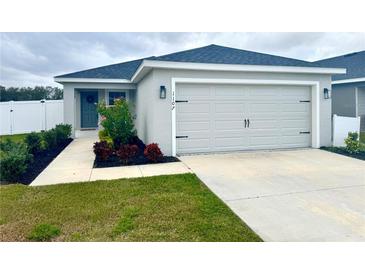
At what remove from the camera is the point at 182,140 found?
27.7 feet

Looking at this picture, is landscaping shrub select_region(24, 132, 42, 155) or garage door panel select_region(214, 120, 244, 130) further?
landscaping shrub select_region(24, 132, 42, 155)

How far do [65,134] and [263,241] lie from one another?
10.8 meters

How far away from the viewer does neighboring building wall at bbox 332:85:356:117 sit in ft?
53.1

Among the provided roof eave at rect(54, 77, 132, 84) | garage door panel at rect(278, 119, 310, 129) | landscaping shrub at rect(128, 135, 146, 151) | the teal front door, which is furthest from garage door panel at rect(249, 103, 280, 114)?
the teal front door

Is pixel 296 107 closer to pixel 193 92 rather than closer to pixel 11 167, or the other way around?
pixel 193 92

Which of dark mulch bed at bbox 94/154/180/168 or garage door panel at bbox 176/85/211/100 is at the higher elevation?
garage door panel at bbox 176/85/211/100

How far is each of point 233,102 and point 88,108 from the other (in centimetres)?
970

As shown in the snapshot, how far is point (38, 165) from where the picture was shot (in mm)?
7352

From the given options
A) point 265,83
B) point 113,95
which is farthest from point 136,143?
point 113,95

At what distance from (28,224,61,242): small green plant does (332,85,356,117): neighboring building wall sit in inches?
697

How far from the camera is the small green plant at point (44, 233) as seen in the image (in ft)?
10.9

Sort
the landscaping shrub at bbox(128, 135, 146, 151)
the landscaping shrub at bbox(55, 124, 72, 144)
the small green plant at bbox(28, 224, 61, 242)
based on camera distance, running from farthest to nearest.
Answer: the landscaping shrub at bbox(55, 124, 72, 144)
the landscaping shrub at bbox(128, 135, 146, 151)
the small green plant at bbox(28, 224, 61, 242)

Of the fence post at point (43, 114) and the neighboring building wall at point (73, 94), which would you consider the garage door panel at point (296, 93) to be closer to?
the neighboring building wall at point (73, 94)

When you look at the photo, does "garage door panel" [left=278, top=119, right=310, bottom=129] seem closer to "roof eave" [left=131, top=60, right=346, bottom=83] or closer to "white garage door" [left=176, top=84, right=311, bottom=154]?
"white garage door" [left=176, top=84, right=311, bottom=154]
